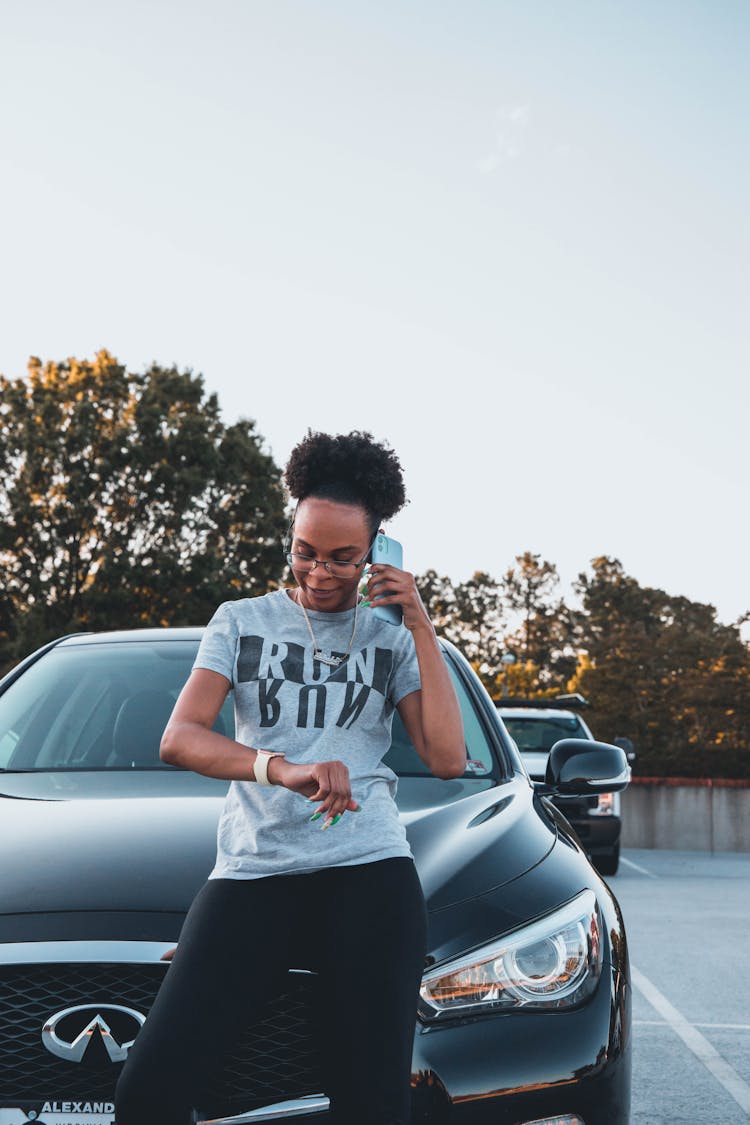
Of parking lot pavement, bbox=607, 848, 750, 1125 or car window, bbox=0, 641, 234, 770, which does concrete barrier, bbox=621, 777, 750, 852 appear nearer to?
parking lot pavement, bbox=607, 848, 750, 1125

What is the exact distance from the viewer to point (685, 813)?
840 inches

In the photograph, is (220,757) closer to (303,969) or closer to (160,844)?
(303,969)

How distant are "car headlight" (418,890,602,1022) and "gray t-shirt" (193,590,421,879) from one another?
0.35m

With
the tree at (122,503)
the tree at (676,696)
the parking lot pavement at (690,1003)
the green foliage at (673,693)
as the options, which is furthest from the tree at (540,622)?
the parking lot pavement at (690,1003)

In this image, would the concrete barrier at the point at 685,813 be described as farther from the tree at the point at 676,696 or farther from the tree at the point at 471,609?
the tree at the point at 471,609

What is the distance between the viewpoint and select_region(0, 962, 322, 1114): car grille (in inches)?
83.4

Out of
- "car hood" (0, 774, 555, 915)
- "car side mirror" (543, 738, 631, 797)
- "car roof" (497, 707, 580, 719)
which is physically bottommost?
"car roof" (497, 707, 580, 719)

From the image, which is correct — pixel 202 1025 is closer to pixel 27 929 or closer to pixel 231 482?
pixel 27 929

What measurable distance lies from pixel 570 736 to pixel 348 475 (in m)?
12.6

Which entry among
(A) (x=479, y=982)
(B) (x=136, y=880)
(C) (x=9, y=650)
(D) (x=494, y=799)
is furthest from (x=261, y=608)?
(C) (x=9, y=650)

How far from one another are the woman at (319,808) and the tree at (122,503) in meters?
23.6

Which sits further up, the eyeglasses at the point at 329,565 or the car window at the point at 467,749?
the eyeglasses at the point at 329,565

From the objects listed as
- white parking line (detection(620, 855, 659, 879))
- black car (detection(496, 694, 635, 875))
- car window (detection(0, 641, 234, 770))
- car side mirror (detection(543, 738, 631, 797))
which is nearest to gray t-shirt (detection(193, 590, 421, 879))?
car window (detection(0, 641, 234, 770))

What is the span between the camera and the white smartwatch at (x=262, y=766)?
6.36ft
